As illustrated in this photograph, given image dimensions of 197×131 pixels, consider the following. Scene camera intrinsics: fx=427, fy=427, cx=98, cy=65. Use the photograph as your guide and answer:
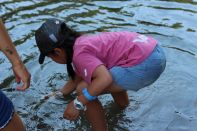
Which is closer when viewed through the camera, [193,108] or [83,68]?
[83,68]

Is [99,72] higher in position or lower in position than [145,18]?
higher

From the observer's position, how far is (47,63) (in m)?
5.57

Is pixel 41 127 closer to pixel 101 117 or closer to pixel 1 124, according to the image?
pixel 101 117

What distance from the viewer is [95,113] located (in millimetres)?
3799

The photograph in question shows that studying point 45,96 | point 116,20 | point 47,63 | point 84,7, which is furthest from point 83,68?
point 84,7

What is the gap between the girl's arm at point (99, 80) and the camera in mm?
3455

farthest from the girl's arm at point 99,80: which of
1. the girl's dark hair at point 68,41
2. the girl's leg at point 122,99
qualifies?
the girl's leg at point 122,99

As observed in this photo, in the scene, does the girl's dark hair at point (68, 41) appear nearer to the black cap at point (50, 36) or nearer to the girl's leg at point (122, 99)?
the black cap at point (50, 36)

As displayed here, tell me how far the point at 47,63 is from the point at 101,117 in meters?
1.91

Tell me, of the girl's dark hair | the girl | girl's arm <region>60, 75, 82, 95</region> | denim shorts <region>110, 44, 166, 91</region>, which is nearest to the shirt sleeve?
the girl

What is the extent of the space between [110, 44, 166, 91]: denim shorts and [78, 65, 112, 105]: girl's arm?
0.66 ft

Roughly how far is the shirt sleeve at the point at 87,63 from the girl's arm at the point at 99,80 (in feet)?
0.11

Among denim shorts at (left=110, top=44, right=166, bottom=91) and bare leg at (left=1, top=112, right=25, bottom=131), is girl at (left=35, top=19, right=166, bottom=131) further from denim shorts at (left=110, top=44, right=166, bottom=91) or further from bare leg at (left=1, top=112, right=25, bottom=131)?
bare leg at (left=1, top=112, right=25, bottom=131)

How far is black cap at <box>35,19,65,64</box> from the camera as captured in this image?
3598 millimetres
